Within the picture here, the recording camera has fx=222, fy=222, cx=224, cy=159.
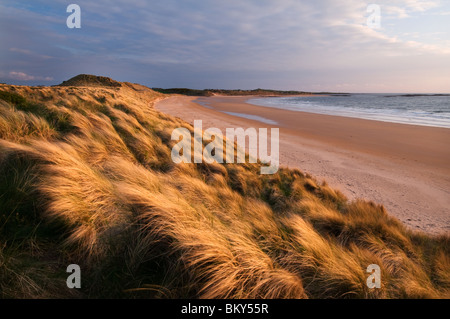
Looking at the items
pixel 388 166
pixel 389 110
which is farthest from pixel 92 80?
pixel 388 166

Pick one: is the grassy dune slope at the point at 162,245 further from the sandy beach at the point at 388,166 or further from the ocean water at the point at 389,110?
the ocean water at the point at 389,110

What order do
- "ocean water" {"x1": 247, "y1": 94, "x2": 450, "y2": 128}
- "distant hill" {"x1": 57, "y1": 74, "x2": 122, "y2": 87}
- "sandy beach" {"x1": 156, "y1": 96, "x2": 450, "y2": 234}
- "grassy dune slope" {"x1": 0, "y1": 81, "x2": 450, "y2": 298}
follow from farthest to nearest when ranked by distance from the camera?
"distant hill" {"x1": 57, "y1": 74, "x2": 122, "y2": 87} → "ocean water" {"x1": 247, "y1": 94, "x2": 450, "y2": 128} → "sandy beach" {"x1": 156, "y1": 96, "x2": 450, "y2": 234} → "grassy dune slope" {"x1": 0, "y1": 81, "x2": 450, "y2": 298}

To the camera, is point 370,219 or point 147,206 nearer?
point 147,206

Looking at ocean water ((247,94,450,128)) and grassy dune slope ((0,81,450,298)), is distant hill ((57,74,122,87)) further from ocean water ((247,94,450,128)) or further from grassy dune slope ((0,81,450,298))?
grassy dune slope ((0,81,450,298))

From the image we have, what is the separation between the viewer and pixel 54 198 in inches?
93.0

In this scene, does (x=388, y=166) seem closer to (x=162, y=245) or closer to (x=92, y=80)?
(x=162, y=245)

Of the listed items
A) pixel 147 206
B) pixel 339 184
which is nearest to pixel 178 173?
pixel 147 206

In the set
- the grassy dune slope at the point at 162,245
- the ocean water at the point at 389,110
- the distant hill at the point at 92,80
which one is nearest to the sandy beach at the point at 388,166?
the grassy dune slope at the point at 162,245

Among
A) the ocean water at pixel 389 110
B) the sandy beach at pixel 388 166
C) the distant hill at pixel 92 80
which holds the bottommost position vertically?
the sandy beach at pixel 388 166

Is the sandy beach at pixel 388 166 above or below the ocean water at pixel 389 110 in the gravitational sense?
below

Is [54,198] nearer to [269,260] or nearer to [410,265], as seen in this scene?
[269,260]

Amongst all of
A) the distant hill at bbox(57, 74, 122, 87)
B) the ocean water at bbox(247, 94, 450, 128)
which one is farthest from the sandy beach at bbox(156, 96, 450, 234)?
the distant hill at bbox(57, 74, 122, 87)

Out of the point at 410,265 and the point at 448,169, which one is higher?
the point at 448,169
